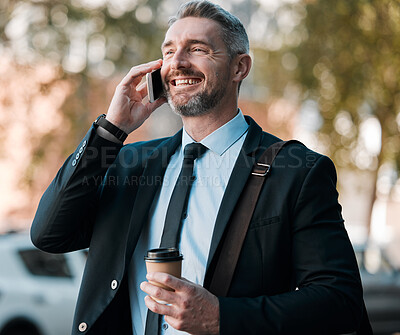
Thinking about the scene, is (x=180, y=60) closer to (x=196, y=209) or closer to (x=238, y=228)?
(x=196, y=209)

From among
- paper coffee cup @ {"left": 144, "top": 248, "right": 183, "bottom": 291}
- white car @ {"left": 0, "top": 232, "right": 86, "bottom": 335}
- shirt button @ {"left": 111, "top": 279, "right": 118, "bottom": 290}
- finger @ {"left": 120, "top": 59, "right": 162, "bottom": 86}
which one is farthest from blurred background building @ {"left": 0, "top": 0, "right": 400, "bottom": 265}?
paper coffee cup @ {"left": 144, "top": 248, "right": 183, "bottom": 291}

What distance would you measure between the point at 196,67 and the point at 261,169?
58cm

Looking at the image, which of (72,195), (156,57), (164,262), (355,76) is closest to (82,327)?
(72,195)

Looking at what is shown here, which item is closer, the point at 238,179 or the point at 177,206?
the point at 238,179

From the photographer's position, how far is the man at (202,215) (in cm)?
186

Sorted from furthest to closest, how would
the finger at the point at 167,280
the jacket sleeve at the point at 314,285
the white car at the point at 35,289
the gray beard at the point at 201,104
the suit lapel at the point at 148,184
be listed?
the white car at the point at 35,289 → the gray beard at the point at 201,104 → the suit lapel at the point at 148,184 → the jacket sleeve at the point at 314,285 → the finger at the point at 167,280

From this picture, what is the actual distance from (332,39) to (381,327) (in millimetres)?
5243

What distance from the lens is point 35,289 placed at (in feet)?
19.0

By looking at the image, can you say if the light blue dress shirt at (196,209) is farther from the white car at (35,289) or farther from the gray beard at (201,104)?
the white car at (35,289)

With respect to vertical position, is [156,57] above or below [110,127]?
above

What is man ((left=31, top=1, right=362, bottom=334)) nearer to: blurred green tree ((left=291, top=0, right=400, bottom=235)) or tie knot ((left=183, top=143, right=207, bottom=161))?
tie knot ((left=183, top=143, right=207, bottom=161))

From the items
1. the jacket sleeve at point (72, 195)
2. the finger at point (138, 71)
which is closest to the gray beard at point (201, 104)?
the finger at point (138, 71)

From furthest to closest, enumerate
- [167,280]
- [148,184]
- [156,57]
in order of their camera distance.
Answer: [156,57], [148,184], [167,280]

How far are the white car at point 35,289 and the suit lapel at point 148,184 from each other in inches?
151
